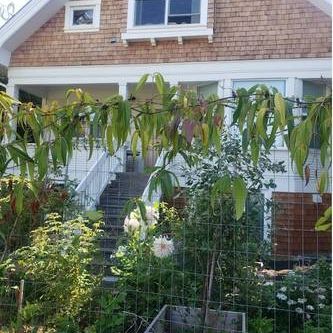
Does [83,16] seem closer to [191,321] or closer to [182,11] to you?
[182,11]

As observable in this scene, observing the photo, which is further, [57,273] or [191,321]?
[191,321]

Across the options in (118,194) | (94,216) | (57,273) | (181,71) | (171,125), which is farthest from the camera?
(181,71)

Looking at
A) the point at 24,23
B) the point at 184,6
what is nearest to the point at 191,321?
the point at 184,6

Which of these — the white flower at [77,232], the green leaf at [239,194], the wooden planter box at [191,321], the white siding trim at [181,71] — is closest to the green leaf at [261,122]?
the green leaf at [239,194]

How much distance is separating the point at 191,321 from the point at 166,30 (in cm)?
984

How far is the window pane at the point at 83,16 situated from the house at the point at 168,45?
2 cm

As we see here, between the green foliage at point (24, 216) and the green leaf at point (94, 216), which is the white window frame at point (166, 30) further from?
the green leaf at point (94, 216)

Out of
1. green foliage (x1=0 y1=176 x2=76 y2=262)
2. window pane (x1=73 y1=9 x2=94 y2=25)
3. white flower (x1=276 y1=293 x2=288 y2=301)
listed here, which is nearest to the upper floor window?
window pane (x1=73 y1=9 x2=94 y2=25)

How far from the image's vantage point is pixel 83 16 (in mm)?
14359

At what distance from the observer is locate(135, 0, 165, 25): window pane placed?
1340cm


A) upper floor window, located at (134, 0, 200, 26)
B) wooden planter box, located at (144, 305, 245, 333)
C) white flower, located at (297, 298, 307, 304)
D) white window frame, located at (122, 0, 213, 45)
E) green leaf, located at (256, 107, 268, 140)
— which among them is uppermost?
upper floor window, located at (134, 0, 200, 26)

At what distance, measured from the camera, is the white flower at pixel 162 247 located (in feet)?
17.4

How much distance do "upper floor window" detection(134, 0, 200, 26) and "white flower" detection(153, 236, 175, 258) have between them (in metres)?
9.02

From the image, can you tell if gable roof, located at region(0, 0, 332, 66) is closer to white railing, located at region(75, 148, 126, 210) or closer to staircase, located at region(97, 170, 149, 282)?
white railing, located at region(75, 148, 126, 210)
